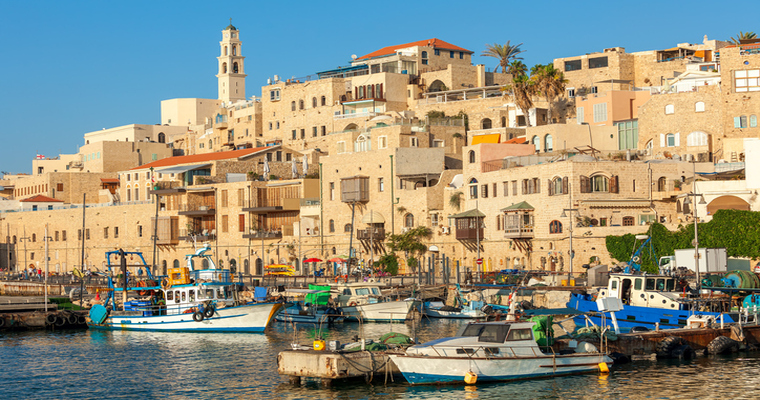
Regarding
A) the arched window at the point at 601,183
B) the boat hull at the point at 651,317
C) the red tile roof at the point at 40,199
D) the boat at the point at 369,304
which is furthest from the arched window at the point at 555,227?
the red tile roof at the point at 40,199

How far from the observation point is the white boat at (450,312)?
148 feet

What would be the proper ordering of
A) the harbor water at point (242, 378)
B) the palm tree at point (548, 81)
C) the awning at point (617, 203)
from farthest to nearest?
the palm tree at point (548, 81) → the awning at point (617, 203) → the harbor water at point (242, 378)

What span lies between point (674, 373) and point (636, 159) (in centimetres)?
3298

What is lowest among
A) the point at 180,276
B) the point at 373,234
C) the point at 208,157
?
the point at 180,276

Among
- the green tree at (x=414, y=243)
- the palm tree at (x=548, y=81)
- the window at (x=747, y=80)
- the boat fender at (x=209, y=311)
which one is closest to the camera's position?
the boat fender at (x=209, y=311)

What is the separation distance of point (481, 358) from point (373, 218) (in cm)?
3871

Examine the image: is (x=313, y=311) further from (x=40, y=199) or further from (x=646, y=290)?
(x=40, y=199)

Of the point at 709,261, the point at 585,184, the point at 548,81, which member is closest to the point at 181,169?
the point at 548,81

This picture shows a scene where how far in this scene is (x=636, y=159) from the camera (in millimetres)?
59188

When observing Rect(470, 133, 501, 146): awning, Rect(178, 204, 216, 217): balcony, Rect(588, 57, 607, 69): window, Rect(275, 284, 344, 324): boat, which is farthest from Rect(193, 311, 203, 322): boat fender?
Rect(588, 57, 607, 69): window

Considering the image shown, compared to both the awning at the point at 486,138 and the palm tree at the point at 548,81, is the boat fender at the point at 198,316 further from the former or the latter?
the palm tree at the point at 548,81

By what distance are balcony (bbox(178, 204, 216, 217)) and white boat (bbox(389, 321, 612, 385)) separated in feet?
169

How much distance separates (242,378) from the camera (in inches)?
1155

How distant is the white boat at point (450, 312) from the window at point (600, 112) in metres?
28.1
